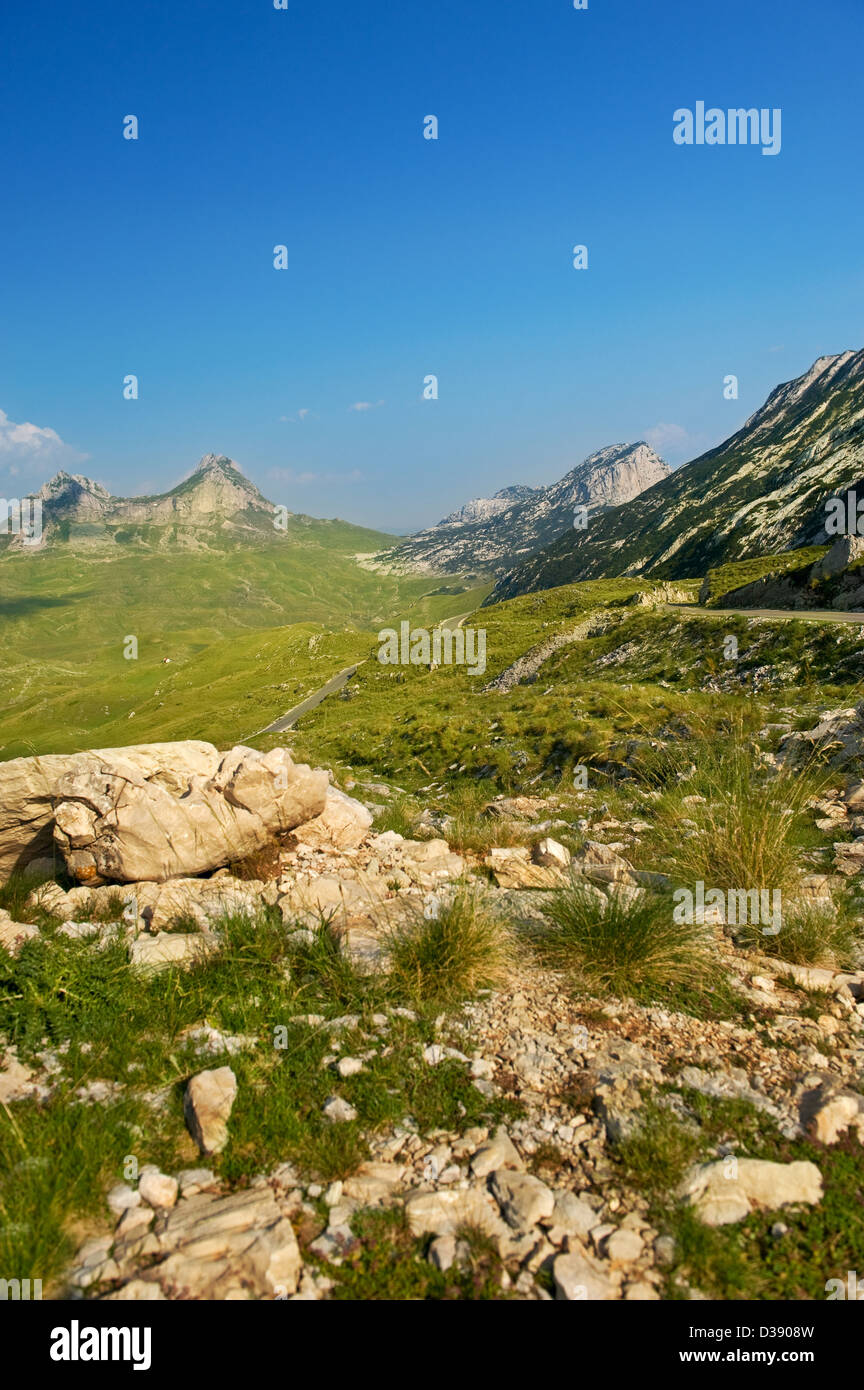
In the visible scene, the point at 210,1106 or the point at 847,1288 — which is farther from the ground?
the point at 210,1106

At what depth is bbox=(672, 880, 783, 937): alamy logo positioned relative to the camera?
7.03 m

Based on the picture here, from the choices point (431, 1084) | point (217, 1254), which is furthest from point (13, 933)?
point (431, 1084)

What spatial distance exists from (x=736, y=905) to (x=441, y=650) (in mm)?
90229

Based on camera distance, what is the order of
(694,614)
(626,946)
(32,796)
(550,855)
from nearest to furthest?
(626,946), (550,855), (32,796), (694,614)

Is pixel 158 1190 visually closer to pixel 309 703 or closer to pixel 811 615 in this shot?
Answer: pixel 811 615

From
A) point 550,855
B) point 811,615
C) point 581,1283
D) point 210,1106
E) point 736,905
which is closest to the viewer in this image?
point 581,1283

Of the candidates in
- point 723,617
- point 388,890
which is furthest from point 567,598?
point 388,890

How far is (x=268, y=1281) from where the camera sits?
3668 millimetres

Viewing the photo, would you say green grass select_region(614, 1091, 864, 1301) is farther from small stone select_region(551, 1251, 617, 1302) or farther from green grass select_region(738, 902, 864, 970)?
green grass select_region(738, 902, 864, 970)

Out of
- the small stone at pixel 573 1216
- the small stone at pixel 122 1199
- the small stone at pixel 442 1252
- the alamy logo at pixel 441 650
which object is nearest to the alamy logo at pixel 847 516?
the alamy logo at pixel 441 650

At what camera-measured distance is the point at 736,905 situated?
7.30 metres

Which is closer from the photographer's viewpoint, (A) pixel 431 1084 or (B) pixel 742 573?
(A) pixel 431 1084
